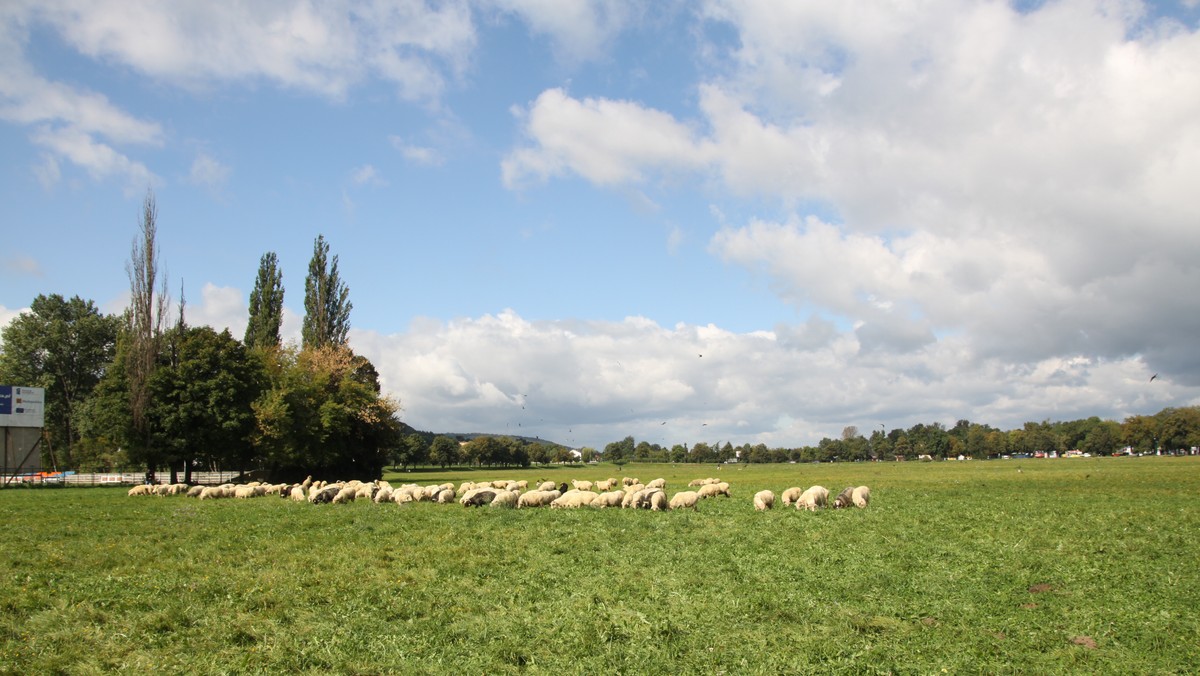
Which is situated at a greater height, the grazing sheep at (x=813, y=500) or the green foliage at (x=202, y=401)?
the green foliage at (x=202, y=401)

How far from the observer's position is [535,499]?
31281 millimetres

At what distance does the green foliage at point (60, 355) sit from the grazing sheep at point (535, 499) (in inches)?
2915

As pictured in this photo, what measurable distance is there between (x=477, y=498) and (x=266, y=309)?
165ft

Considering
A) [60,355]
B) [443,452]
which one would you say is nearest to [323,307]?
[60,355]

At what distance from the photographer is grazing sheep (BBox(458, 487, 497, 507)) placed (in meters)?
31.2

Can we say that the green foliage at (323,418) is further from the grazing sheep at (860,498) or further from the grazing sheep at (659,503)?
the grazing sheep at (860,498)

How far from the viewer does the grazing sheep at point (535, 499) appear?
3119 cm

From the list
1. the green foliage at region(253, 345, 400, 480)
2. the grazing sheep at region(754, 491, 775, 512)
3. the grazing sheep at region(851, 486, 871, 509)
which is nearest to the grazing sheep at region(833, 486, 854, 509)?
the grazing sheep at region(851, 486, 871, 509)

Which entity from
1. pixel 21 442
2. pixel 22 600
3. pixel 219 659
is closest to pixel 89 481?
pixel 21 442

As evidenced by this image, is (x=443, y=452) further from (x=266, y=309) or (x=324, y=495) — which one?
(x=324, y=495)

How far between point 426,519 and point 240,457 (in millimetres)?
42341

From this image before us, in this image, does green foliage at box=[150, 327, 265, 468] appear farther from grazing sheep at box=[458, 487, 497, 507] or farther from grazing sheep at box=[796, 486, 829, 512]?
grazing sheep at box=[796, 486, 829, 512]

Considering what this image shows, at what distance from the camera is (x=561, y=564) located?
16828 mm

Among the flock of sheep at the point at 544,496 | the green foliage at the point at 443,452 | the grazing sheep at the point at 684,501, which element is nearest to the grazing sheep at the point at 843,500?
the flock of sheep at the point at 544,496
